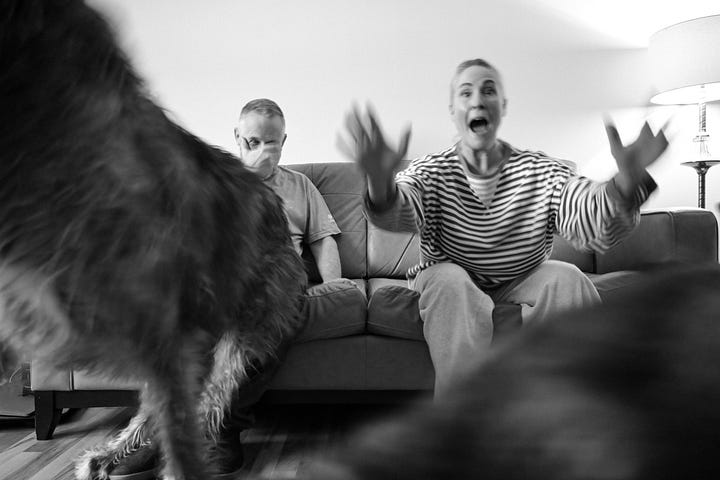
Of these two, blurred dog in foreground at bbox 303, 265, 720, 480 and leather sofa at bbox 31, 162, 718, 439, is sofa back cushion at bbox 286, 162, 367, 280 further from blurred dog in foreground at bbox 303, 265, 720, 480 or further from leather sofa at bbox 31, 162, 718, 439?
blurred dog in foreground at bbox 303, 265, 720, 480

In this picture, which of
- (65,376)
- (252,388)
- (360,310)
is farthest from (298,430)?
(65,376)

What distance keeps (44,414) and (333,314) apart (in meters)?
0.90

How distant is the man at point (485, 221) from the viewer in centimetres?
132

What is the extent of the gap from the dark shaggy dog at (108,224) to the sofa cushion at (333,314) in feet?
2.04

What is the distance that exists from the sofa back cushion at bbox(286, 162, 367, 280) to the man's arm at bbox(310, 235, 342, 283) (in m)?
0.27

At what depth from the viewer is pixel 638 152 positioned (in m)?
1.05

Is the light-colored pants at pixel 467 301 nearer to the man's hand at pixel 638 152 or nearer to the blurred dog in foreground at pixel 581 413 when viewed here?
the man's hand at pixel 638 152

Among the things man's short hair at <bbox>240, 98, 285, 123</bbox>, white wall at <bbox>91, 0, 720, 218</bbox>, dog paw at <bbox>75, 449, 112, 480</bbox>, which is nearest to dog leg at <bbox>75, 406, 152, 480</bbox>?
dog paw at <bbox>75, 449, 112, 480</bbox>

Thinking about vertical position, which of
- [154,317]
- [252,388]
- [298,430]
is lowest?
[298,430]

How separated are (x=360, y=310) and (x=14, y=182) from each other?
1072 millimetres

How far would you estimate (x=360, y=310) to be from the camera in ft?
5.13

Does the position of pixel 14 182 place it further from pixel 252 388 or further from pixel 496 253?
pixel 496 253

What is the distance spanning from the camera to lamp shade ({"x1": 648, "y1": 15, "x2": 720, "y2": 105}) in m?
2.38

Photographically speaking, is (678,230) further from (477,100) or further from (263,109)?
(263,109)
